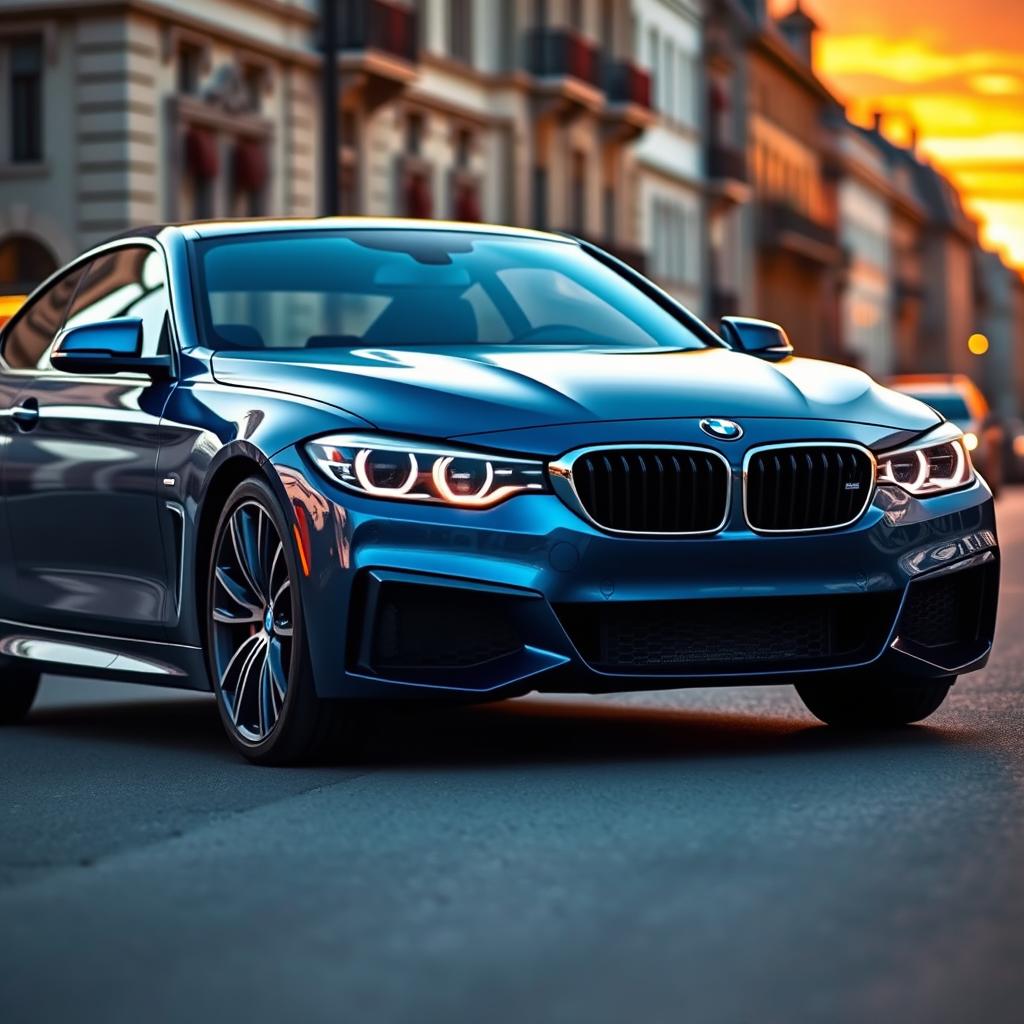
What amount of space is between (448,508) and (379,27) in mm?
32420

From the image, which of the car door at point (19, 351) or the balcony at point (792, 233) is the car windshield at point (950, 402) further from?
the balcony at point (792, 233)

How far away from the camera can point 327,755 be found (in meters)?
6.85

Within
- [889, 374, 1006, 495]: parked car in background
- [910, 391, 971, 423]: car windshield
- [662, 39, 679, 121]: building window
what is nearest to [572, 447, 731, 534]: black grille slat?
[889, 374, 1006, 495]: parked car in background

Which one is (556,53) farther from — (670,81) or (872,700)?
(872,700)

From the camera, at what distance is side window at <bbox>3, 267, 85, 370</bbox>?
29.0ft

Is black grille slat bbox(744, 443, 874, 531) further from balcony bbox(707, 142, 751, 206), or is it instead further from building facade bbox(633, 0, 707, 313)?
balcony bbox(707, 142, 751, 206)

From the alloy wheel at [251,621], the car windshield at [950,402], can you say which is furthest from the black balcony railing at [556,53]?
the alloy wheel at [251,621]

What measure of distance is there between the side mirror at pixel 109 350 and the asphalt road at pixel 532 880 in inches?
43.2

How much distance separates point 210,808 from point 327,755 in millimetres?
734

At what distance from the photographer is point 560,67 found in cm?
4838

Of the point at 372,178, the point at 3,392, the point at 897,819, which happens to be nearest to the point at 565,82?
the point at 372,178

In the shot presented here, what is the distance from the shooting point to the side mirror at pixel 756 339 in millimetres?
8094

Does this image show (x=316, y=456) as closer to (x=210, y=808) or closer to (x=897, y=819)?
(x=210, y=808)

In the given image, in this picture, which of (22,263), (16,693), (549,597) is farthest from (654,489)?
(22,263)
